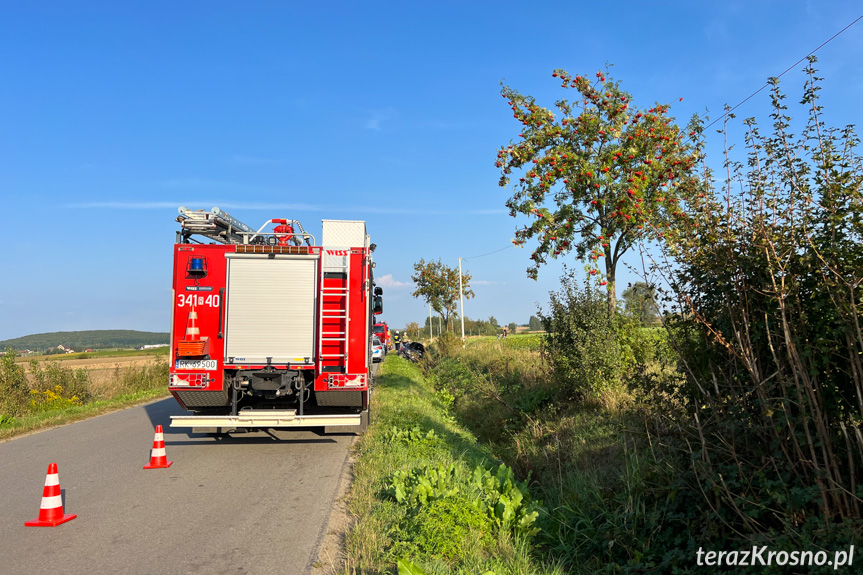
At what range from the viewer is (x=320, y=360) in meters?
9.53

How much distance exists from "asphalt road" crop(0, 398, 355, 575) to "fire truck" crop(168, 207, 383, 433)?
0.87 meters

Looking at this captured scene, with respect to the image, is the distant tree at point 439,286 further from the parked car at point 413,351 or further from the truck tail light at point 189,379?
the truck tail light at point 189,379

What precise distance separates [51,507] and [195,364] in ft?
12.1

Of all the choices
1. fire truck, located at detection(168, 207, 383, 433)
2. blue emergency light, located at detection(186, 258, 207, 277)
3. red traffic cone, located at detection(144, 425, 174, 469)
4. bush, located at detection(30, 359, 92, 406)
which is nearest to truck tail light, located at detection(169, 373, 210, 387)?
fire truck, located at detection(168, 207, 383, 433)

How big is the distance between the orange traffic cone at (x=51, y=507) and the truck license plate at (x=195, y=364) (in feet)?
11.5

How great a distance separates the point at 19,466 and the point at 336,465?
178 inches

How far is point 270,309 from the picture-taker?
9648mm

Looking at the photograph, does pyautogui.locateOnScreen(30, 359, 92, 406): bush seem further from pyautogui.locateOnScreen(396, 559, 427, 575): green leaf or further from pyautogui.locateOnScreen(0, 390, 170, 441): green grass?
pyautogui.locateOnScreen(396, 559, 427, 575): green leaf

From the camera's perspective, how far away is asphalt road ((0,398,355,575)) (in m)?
4.81

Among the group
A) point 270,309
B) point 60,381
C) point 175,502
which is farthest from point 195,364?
point 60,381

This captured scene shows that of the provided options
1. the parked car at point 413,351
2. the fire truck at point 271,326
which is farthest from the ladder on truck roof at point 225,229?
the parked car at point 413,351

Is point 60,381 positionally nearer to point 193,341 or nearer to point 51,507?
point 193,341

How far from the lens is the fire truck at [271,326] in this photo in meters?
9.38

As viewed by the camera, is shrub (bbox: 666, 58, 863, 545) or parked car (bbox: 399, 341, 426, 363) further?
parked car (bbox: 399, 341, 426, 363)
